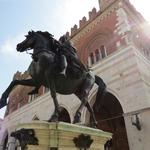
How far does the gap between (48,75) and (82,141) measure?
112 cm

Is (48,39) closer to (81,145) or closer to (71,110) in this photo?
(81,145)

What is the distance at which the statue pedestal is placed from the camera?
2656mm

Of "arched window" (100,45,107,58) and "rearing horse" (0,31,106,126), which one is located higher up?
"arched window" (100,45,107,58)

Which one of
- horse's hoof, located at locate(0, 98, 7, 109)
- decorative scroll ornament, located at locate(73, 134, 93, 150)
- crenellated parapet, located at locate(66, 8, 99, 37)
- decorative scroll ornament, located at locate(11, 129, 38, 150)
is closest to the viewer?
decorative scroll ornament, located at locate(11, 129, 38, 150)

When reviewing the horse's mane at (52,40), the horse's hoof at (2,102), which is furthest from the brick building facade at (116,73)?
the horse's hoof at (2,102)

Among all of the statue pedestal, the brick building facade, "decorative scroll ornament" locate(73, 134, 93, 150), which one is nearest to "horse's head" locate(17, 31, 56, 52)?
the statue pedestal

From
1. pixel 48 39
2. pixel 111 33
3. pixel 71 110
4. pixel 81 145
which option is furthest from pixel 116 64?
pixel 81 145

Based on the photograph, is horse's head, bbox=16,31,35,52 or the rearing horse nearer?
the rearing horse

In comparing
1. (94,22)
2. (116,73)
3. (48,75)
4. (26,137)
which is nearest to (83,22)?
(94,22)

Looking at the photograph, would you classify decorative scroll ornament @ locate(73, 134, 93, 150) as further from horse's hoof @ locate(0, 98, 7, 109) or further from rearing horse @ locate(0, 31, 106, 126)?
horse's hoof @ locate(0, 98, 7, 109)

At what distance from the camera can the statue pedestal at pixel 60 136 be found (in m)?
2.66

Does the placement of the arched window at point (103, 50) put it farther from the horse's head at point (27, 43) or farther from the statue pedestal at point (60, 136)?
the statue pedestal at point (60, 136)

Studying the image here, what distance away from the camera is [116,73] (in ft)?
31.9

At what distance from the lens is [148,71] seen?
32.8ft
